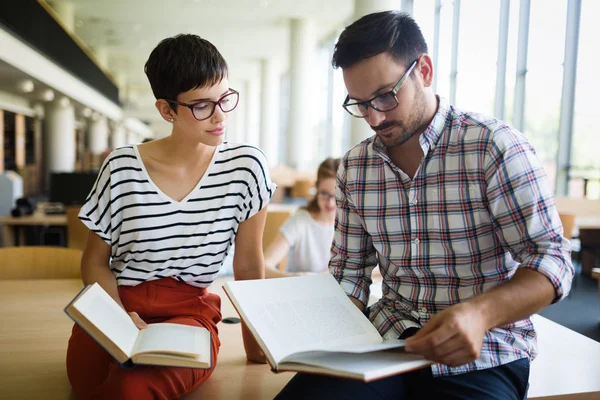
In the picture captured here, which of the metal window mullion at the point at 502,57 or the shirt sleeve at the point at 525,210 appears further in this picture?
the metal window mullion at the point at 502,57

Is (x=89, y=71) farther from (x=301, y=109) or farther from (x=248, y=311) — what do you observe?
(x=248, y=311)

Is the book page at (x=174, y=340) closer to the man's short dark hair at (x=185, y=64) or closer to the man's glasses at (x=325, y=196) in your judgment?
the man's short dark hair at (x=185, y=64)

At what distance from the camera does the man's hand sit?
2.98 feet

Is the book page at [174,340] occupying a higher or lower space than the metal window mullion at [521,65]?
lower

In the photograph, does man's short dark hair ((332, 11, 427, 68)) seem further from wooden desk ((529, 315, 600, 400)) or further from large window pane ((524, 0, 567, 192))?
large window pane ((524, 0, 567, 192))

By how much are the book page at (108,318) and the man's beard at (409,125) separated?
70cm

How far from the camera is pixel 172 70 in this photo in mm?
1287

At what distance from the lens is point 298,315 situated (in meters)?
1.07

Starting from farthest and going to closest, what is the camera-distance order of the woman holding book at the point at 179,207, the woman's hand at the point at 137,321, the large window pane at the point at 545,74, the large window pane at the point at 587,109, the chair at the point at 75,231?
1. the large window pane at the point at 545,74
2. the large window pane at the point at 587,109
3. the chair at the point at 75,231
4. the woman holding book at the point at 179,207
5. the woman's hand at the point at 137,321

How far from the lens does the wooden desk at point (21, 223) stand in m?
4.10

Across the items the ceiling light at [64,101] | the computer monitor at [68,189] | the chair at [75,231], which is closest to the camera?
the chair at [75,231]

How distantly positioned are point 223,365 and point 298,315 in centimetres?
32

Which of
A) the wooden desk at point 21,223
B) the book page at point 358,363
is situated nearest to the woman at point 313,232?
the book page at point 358,363

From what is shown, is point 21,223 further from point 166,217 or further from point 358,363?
point 358,363
